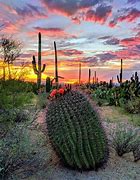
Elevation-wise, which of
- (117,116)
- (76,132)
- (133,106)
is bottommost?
(117,116)

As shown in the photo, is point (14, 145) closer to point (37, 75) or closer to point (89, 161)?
point (89, 161)

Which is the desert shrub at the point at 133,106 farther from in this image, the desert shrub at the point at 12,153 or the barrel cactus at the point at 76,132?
the desert shrub at the point at 12,153

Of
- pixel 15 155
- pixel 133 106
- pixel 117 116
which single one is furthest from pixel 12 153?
pixel 133 106

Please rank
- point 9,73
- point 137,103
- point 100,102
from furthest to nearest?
point 100,102 → point 137,103 → point 9,73

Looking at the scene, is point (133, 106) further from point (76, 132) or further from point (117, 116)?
point (76, 132)

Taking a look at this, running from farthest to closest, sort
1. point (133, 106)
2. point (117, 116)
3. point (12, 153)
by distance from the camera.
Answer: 1. point (133, 106)
2. point (117, 116)
3. point (12, 153)

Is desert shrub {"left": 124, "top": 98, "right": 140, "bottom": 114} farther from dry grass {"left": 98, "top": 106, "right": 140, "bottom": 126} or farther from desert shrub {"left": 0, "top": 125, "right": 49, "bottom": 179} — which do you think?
desert shrub {"left": 0, "top": 125, "right": 49, "bottom": 179}

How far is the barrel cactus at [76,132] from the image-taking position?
5.57m

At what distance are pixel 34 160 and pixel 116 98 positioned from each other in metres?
9.89

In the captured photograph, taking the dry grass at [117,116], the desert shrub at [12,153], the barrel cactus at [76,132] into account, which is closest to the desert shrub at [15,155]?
the desert shrub at [12,153]

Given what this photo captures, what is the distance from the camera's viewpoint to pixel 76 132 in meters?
5.58

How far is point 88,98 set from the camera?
19.8 feet

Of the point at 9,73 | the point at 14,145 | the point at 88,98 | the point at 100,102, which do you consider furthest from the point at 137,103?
the point at 14,145

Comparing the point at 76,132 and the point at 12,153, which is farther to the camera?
the point at 76,132
